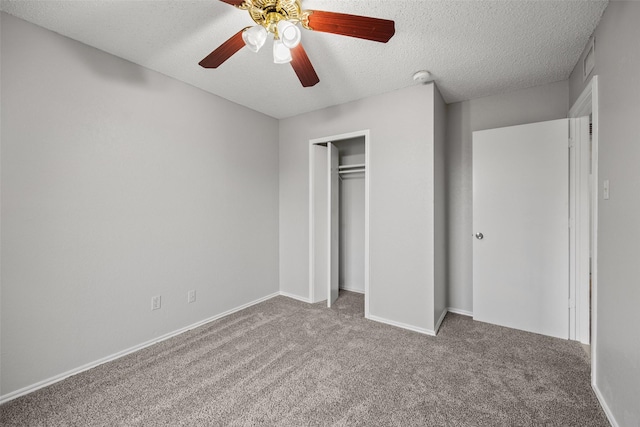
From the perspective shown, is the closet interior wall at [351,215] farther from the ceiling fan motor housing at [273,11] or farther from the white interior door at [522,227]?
the ceiling fan motor housing at [273,11]

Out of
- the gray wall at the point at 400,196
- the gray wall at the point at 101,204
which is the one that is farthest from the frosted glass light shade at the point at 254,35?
the gray wall at the point at 400,196

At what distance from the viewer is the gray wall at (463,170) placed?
287cm

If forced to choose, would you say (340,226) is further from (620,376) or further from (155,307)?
(620,376)

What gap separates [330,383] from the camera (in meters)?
1.85

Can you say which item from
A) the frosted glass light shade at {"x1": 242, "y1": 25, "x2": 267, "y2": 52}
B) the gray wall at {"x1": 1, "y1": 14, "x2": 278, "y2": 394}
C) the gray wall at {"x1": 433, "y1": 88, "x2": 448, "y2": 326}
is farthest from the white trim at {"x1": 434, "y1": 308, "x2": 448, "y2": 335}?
the frosted glass light shade at {"x1": 242, "y1": 25, "x2": 267, "y2": 52}

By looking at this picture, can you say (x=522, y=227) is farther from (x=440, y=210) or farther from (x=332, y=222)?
(x=332, y=222)

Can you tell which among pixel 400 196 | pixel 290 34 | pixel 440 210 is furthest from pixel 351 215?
pixel 290 34

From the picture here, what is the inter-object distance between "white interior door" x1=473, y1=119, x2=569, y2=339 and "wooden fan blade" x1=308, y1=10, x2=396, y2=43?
2.01m

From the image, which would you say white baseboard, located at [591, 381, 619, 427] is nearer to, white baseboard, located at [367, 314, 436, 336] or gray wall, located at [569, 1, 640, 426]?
gray wall, located at [569, 1, 640, 426]

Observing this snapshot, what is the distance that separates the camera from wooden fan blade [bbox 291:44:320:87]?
1599 mm

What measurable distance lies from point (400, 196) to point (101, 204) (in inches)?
103

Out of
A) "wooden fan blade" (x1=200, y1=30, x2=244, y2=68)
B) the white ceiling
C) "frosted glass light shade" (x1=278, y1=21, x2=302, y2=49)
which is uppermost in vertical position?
the white ceiling

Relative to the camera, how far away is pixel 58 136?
188cm

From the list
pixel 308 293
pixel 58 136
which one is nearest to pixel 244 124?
pixel 58 136
